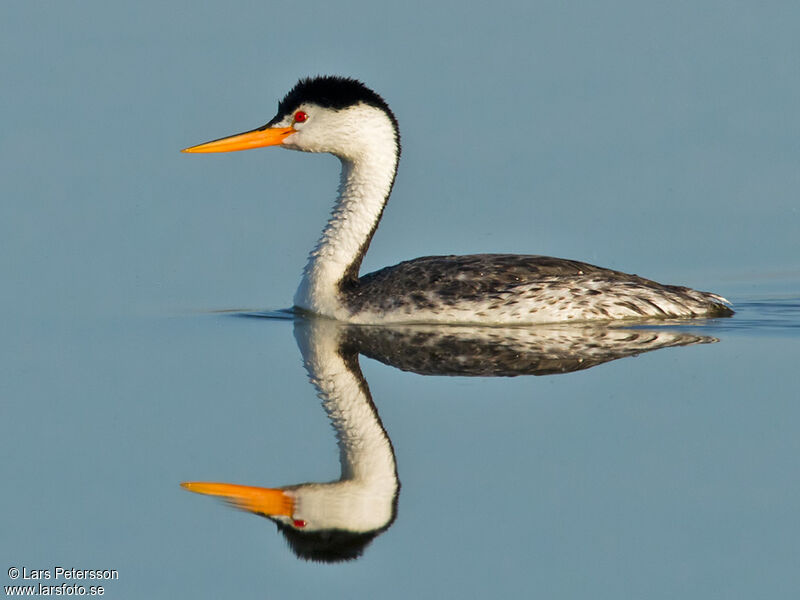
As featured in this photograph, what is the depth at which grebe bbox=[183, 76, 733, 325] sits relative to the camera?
43.2 feet

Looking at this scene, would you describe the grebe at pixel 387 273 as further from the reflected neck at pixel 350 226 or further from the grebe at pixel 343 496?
the grebe at pixel 343 496

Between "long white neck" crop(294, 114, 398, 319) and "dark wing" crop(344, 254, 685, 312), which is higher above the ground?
"long white neck" crop(294, 114, 398, 319)

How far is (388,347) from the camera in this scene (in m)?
12.6

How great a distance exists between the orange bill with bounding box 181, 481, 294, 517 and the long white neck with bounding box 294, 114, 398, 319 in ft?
14.6

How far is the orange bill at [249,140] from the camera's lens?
1399 centimetres

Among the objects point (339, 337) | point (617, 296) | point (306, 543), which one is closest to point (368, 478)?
point (306, 543)

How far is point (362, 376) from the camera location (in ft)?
38.7

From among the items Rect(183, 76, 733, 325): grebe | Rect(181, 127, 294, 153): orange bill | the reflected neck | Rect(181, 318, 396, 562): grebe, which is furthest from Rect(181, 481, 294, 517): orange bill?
Rect(181, 127, 294, 153): orange bill

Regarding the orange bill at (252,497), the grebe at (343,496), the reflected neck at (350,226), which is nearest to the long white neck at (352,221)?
the reflected neck at (350,226)

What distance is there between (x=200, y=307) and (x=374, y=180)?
2.15 metres

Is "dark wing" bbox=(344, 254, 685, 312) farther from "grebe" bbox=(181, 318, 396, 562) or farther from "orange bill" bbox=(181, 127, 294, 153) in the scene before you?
"grebe" bbox=(181, 318, 396, 562)

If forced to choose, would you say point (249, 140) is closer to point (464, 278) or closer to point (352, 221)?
point (352, 221)

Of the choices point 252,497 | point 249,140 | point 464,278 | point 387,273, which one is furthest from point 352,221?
point 252,497

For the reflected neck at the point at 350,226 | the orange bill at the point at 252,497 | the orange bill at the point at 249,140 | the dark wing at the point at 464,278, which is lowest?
the orange bill at the point at 252,497
